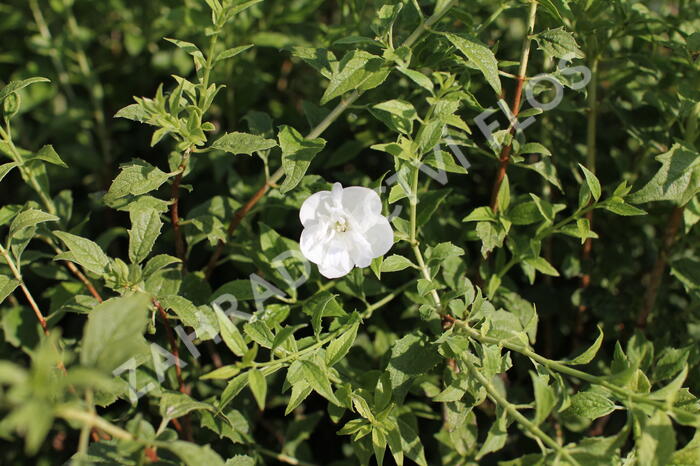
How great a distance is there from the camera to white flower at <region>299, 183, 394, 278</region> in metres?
1.44

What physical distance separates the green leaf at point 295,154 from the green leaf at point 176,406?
1.60 ft

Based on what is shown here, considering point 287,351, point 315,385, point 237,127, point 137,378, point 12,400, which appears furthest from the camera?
point 237,127

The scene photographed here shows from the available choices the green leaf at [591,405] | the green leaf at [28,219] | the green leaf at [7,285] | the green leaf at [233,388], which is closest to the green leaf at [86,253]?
the green leaf at [28,219]

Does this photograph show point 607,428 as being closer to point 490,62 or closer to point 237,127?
point 490,62

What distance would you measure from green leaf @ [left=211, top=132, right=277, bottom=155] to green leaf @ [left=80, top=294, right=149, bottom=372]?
51cm

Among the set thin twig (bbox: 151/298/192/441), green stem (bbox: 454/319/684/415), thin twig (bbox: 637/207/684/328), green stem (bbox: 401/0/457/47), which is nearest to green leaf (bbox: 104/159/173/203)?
thin twig (bbox: 151/298/192/441)

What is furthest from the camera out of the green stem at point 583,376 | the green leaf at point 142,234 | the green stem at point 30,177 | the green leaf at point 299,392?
the green stem at point 30,177

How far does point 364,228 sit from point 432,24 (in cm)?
51

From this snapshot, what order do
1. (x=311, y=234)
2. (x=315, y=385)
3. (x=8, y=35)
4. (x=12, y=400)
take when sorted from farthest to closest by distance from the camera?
1. (x=8, y=35)
2. (x=311, y=234)
3. (x=315, y=385)
4. (x=12, y=400)

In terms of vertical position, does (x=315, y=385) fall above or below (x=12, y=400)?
below

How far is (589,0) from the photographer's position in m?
1.58

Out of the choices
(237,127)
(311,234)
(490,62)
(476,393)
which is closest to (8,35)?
(237,127)

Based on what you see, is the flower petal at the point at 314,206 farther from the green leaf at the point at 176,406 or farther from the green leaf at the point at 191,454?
the green leaf at the point at 191,454

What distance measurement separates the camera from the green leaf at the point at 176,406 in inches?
50.2
